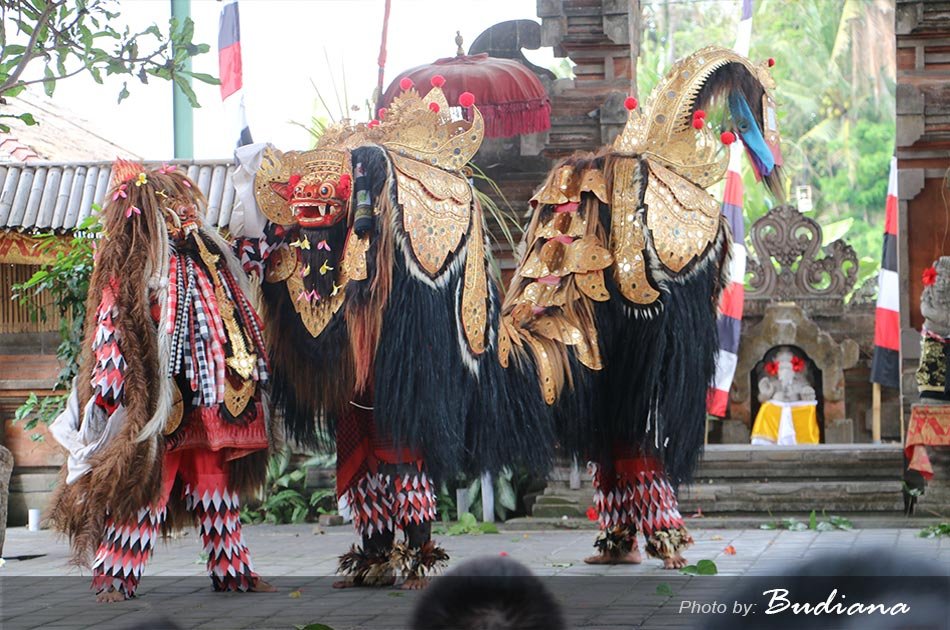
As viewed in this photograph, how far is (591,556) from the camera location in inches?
272

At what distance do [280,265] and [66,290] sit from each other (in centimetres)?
244

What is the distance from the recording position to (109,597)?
562 cm

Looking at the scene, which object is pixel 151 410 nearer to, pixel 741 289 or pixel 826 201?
pixel 741 289

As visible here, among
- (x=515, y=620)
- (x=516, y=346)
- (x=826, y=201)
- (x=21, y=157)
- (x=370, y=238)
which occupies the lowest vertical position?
(x=515, y=620)

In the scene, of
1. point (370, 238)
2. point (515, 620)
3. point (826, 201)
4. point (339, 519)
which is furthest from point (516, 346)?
point (826, 201)

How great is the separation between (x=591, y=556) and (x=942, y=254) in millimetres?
3957

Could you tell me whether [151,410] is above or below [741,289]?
below

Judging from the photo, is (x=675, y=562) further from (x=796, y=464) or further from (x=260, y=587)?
(x=796, y=464)

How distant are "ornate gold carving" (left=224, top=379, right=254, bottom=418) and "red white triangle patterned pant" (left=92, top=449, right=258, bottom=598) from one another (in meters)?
0.23

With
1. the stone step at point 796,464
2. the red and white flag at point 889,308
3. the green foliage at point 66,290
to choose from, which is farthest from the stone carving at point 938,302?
the green foliage at point 66,290

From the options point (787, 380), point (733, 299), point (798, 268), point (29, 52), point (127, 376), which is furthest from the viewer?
point (798, 268)

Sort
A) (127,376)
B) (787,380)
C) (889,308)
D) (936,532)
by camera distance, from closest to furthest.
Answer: (127,376) → (936,532) → (889,308) → (787,380)

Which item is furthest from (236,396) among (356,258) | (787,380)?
(787,380)

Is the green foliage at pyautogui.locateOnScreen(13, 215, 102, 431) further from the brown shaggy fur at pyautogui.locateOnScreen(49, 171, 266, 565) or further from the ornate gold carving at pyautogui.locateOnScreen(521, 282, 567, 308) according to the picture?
the ornate gold carving at pyautogui.locateOnScreen(521, 282, 567, 308)
